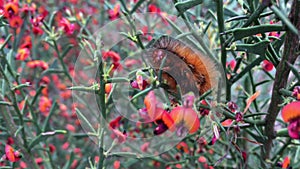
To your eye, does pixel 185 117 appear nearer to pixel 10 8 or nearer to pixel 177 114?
pixel 177 114

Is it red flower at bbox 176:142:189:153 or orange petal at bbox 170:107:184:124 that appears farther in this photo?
red flower at bbox 176:142:189:153

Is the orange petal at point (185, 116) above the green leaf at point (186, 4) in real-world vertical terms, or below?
below

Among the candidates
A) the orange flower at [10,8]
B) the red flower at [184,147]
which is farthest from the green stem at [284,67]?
the orange flower at [10,8]

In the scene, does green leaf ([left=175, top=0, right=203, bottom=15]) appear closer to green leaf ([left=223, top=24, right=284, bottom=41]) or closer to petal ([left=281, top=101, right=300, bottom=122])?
green leaf ([left=223, top=24, right=284, bottom=41])

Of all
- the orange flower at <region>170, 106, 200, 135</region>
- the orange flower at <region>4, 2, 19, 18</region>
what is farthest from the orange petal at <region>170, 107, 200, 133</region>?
the orange flower at <region>4, 2, 19, 18</region>

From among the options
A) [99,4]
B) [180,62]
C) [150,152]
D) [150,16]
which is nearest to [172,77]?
[180,62]

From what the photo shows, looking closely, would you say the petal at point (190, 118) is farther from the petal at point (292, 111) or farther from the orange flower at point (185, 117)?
the petal at point (292, 111)

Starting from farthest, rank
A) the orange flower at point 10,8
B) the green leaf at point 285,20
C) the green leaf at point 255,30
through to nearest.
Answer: the orange flower at point 10,8
the green leaf at point 255,30
the green leaf at point 285,20

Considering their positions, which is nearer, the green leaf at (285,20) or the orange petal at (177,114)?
the green leaf at (285,20)

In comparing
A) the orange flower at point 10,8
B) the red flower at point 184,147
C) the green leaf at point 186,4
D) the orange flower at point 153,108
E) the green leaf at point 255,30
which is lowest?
the red flower at point 184,147

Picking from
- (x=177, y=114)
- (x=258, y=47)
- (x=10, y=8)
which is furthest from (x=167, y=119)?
(x=10, y=8)
